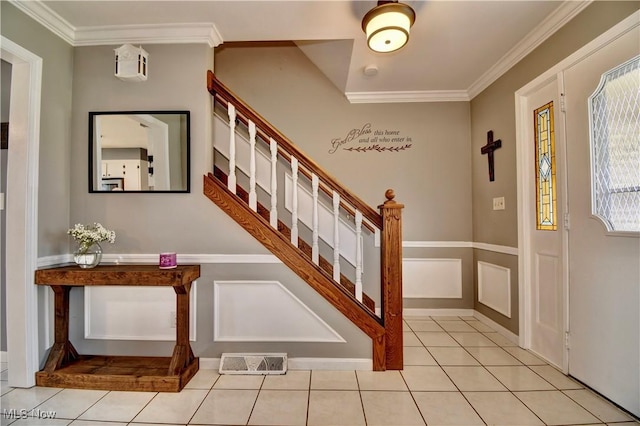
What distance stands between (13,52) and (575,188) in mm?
3806

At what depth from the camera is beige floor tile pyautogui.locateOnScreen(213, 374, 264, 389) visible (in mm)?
2031

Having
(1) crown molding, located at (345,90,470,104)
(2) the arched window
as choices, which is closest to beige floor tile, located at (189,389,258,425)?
(2) the arched window

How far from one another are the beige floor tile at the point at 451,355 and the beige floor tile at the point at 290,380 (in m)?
1.08

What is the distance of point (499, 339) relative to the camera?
2840 millimetres

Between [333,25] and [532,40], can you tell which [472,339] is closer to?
[532,40]

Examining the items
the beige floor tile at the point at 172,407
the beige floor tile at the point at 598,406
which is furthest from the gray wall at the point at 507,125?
the beige floor tile at the point at 172,407

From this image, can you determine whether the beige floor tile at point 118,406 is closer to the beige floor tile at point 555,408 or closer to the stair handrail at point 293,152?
the stair handrail at point 293,152

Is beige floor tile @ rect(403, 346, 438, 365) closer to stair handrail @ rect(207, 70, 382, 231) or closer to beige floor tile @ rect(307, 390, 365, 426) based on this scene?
beige floor tile @ rect(307, 390, 365, 426)

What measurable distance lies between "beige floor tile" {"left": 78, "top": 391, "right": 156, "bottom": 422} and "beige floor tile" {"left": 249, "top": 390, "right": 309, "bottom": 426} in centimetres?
70

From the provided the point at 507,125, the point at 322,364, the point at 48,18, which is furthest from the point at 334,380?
the point at 48,18

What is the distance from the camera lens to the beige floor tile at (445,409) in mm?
1687

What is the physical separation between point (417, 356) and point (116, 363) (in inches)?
90.2

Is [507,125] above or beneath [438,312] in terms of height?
above

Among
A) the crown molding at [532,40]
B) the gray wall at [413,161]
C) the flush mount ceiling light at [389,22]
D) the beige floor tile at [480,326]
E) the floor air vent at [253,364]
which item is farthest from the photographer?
the gray wall at [413,161]
